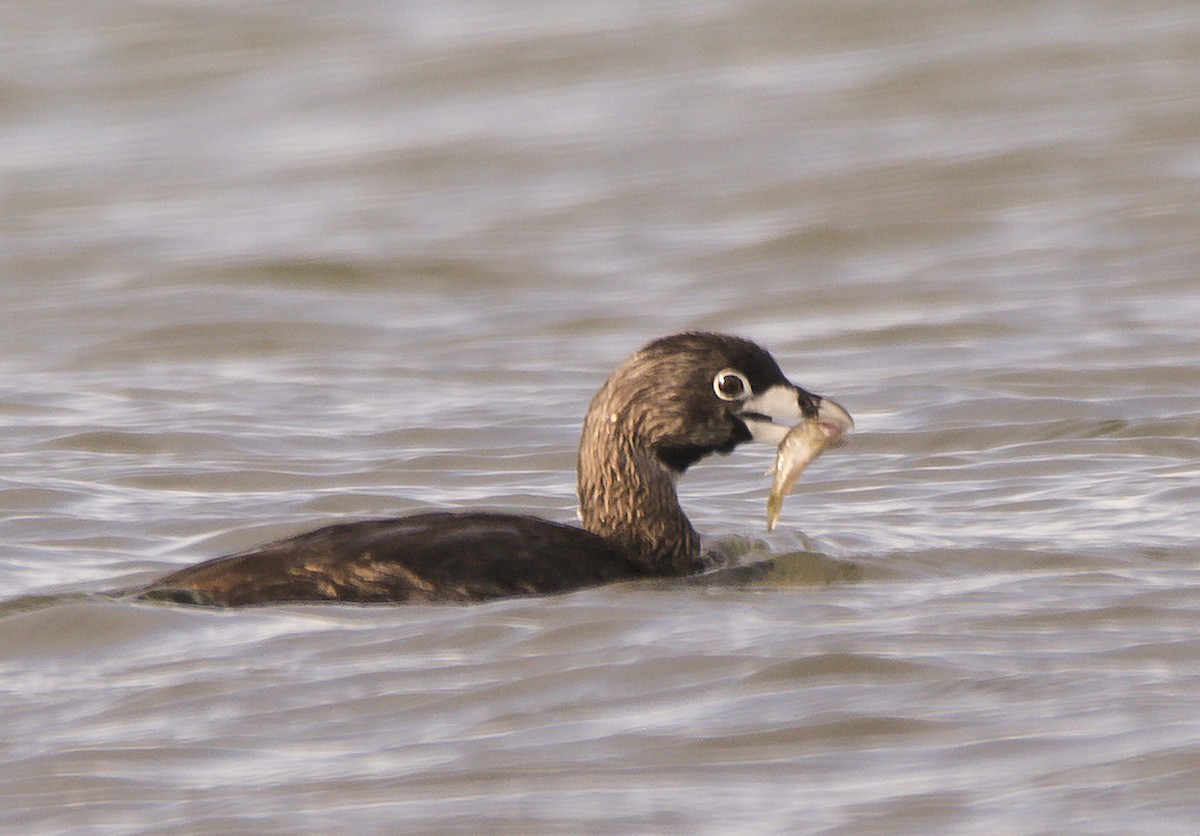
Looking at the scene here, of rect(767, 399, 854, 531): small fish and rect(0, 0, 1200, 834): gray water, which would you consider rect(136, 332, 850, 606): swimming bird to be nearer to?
rect(767, 399, 854, 531): small fish

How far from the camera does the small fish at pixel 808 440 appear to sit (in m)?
9.45

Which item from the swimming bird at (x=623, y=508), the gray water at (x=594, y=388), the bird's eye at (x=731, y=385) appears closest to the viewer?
the gray water at (x=594, y=388)

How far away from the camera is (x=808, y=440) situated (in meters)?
9.46

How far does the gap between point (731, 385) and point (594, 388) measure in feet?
13.3

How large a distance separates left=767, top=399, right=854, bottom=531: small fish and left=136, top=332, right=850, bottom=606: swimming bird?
16 mm

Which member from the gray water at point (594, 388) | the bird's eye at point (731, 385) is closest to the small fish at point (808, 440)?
the bird's eye at point (731, 385)

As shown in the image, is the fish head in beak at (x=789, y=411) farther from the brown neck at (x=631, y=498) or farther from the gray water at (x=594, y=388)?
the gray water at (x=594, y=388)

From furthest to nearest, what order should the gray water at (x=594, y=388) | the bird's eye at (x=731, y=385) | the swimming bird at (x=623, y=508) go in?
the bird's eye at (x=731, y=385), the swimming bird at (x=623, y=508), the gray water at (x=594, y=388)

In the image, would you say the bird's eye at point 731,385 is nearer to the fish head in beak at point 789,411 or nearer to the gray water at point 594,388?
the fish head in beak at point 789,411

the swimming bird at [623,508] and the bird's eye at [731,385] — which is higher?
the bird's eye at [731,385]

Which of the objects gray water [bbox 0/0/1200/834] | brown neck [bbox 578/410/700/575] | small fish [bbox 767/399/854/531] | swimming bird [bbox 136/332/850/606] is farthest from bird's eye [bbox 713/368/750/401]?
gray water [bbox 0/0/1200/834]

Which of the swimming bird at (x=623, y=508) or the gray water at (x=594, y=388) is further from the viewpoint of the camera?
the swimming bird at (x=623, y=508)

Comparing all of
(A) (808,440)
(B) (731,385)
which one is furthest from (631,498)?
(A) (808,440)

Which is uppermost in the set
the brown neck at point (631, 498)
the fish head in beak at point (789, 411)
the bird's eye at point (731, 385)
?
the bird's eye at point (731, 385)
